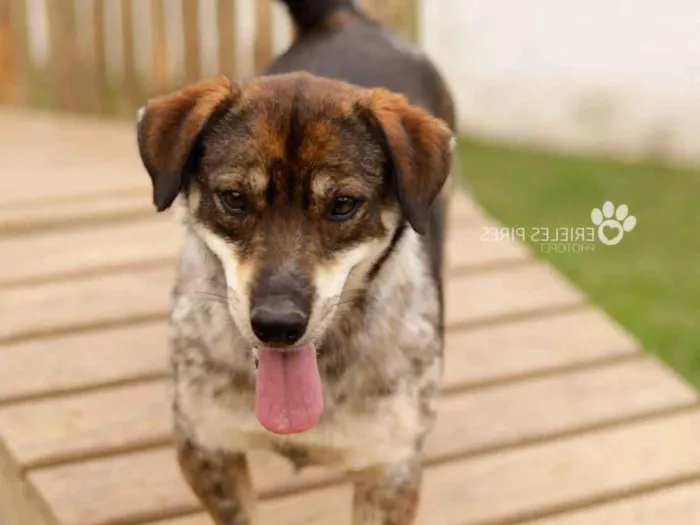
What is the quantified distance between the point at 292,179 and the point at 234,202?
0.40 ft

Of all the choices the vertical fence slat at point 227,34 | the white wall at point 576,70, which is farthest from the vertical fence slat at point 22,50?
the white wall at point 576,70

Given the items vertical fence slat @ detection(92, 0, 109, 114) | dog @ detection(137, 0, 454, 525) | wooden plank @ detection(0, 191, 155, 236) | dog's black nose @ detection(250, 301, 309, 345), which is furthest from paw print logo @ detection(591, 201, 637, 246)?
dog's black nose @ detection(250, 301, 309, 345)

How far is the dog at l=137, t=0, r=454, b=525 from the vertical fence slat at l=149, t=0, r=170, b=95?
257 centimetres

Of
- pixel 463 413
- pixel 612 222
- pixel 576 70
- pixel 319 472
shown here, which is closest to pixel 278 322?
pixel 319 472

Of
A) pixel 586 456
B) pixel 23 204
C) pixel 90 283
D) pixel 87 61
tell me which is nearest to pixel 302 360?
pixel 586 456

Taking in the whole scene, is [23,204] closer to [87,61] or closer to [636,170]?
[87,61]

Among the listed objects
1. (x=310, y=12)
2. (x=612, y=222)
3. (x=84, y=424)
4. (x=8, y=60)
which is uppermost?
(x=310, y=12)

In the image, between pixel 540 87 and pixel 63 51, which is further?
pixel 540 87

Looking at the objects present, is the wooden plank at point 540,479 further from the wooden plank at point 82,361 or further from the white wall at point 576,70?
the white wall at point 576,70

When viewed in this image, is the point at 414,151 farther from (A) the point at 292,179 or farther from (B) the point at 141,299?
(B) the point at 141,299

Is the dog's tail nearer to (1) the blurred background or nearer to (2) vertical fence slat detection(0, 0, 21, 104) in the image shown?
(1) the blurred background

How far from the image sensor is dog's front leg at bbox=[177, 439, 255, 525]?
7.45ft

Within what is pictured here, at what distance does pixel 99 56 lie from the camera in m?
4.71

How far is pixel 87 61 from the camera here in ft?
15.5
